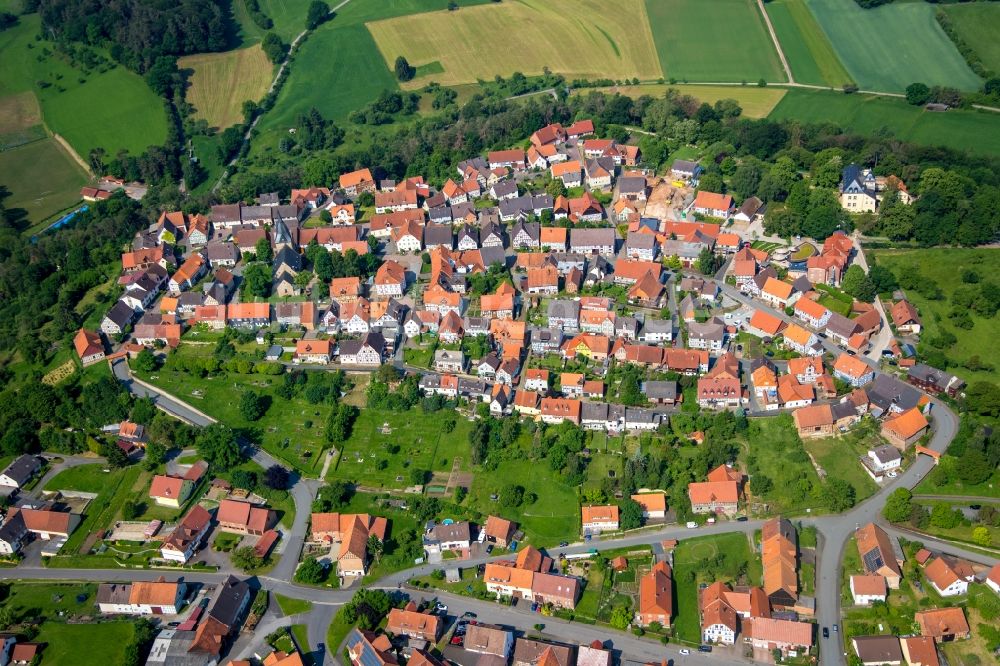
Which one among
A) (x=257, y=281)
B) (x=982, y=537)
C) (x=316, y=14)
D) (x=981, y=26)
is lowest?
(x=257, y=281)

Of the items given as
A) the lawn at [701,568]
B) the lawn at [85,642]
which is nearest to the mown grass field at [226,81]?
the lawn at [85,642]

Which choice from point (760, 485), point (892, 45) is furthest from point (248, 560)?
point (892, 45)

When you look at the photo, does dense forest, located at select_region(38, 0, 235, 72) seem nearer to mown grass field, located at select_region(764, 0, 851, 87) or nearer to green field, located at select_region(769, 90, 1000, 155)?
mown grass field, located at select_region(764, 0, 851, 87)

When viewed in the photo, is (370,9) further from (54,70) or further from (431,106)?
(54,70)


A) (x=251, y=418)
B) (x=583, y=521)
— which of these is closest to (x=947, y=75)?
(x=583, y=521)

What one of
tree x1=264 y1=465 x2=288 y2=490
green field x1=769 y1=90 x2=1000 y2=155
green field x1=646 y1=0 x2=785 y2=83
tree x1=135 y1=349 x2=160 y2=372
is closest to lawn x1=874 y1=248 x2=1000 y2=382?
green field x1=769 y1=90 x2=1000 y2=155

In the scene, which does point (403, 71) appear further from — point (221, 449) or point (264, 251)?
point (221, 449)

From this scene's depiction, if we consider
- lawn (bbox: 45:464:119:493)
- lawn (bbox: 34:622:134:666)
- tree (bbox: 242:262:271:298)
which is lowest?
lawn (bbox: 45:464:119:493)
